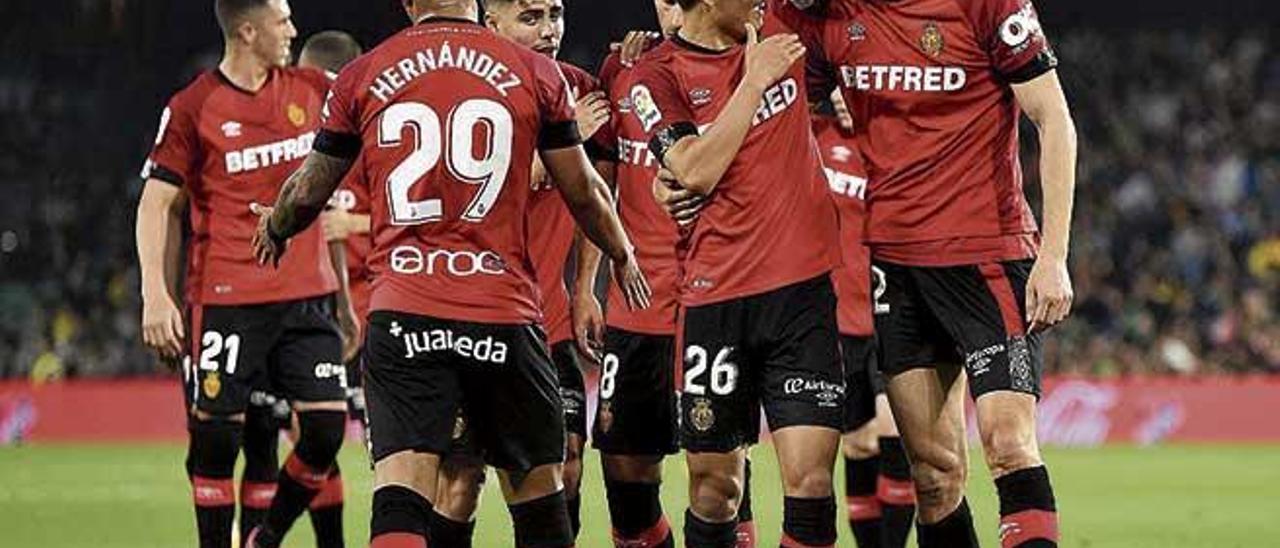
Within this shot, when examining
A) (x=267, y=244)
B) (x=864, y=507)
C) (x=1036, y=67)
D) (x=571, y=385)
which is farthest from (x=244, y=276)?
(x=1036, y=67)

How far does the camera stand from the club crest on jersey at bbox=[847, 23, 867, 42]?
727 cm

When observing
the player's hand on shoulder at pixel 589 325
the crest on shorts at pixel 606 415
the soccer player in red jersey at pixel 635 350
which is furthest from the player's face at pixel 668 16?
the crest on shorts at pixel 606 415

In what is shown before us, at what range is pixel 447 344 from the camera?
6.26 meters

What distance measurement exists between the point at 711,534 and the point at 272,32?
346 cm

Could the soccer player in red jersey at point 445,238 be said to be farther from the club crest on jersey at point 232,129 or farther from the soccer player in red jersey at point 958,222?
the club crest on jersey at point 232,129

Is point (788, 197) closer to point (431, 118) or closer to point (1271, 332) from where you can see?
point (431, 118)

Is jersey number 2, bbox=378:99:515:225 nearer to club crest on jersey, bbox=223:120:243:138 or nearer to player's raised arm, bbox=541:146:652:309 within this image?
player's raised arm, bbox=541:146:652:309

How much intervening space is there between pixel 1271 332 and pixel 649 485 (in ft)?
54.5

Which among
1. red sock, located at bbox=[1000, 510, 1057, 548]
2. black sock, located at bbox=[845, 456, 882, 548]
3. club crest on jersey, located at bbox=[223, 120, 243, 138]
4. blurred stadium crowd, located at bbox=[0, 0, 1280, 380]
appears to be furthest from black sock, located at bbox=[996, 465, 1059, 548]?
blurred stadium crowd, located at bbox=[0, 0, 1280, 380]

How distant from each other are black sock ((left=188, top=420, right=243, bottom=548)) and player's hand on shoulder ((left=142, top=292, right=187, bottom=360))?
834 millimetres

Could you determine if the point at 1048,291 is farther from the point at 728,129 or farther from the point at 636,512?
the point at 636,512

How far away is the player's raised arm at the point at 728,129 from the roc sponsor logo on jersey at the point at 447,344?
1008 millimetres

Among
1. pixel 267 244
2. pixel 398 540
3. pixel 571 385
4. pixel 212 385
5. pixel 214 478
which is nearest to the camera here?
pixel 398 540

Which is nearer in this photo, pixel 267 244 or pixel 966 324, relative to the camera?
pixel 267 244
